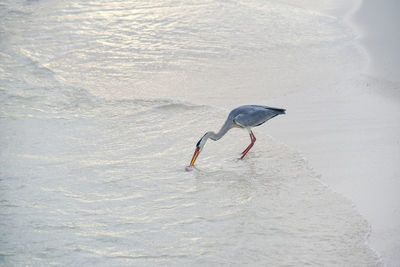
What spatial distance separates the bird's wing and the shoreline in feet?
1.84

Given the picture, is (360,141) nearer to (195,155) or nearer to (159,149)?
(195,155)

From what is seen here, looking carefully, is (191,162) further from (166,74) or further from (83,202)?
(166,74)

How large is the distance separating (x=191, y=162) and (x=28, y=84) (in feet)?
14.5

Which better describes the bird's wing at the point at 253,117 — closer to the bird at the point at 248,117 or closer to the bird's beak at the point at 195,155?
the bird at the point at 248,117

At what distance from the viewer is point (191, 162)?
20.7 feet

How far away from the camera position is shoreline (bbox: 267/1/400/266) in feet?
16.5

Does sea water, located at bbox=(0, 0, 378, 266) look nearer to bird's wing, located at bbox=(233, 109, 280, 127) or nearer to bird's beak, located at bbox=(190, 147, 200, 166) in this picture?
bird's beak, located at bbox=(190, 147, 200, 166)

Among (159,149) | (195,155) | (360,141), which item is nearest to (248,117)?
(195,155)

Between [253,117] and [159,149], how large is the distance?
4.44ft

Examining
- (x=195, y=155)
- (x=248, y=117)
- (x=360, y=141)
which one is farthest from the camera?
(x=360, y=141)

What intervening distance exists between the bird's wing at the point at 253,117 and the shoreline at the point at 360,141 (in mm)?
562

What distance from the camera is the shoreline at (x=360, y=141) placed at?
5027 millimetres

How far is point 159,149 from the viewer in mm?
6777

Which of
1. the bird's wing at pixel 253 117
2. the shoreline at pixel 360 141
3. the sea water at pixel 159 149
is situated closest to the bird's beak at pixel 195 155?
the sea water at pixel 159 149
